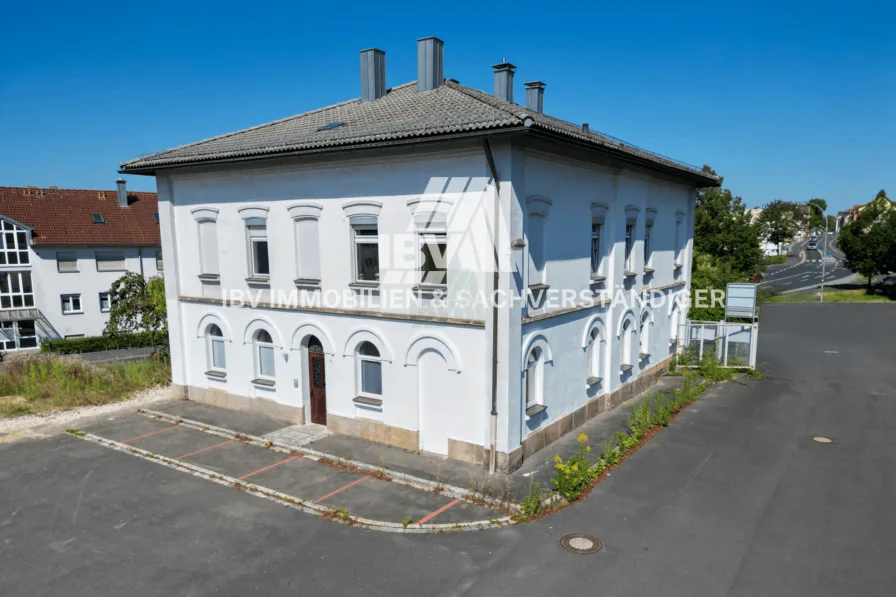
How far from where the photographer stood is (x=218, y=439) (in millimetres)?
14641

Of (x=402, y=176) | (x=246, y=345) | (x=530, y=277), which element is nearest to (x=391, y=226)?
(x=402, y=176)

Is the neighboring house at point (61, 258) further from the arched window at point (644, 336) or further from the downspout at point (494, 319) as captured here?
the downspout at point (494, 319)

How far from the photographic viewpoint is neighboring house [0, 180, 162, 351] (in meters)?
34.5

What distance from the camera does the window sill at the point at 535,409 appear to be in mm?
12828

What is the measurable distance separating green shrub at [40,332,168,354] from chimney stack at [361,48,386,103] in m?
23.7

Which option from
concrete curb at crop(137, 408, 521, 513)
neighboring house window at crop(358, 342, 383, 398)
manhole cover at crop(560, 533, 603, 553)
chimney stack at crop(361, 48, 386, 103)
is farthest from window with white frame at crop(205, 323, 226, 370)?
manhole cover at crop(560, 533, 603, 553)

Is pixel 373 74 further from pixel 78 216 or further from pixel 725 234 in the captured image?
pixel 78 216

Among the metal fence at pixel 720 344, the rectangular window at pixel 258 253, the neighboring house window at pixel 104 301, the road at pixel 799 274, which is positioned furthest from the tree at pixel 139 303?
the road at pixel 799 274

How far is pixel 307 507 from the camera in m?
10.8

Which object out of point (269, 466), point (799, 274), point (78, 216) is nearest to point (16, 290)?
point (78, 216)

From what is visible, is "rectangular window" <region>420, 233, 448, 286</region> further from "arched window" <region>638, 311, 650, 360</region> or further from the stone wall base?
"arched window" <region>638, 311, 650, 360</region>

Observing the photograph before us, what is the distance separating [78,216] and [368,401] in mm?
33824

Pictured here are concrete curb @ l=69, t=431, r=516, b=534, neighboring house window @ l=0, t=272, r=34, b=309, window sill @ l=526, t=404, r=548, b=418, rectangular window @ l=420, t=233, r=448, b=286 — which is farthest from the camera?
neighboring house window @ l=0, t=272, r=34, b=309

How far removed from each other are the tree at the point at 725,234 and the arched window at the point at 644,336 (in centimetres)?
1915
